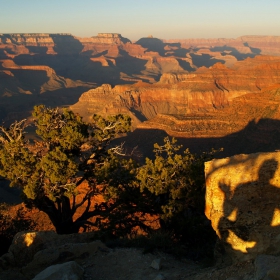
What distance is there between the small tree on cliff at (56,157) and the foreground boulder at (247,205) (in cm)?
882

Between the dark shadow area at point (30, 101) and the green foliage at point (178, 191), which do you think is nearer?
the green foliage at point (178, 191)

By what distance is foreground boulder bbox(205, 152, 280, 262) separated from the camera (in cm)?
874

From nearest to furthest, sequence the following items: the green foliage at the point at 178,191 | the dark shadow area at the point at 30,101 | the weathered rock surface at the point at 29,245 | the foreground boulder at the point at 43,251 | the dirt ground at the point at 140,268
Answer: the dirt ground at the point at 140,268
the foreground boulder at the point at 43,251
the weathered rock surface at the point at 29,245
the green foliage at the point at 178,191
the dark shadow area at the point at 30,101

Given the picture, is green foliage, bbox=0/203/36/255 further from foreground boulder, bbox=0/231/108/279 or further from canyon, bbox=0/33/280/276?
canyon, bbox=0/33/280/276

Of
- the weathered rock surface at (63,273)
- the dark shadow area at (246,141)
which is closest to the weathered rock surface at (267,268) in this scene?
the weathered rock surface at (63,273)

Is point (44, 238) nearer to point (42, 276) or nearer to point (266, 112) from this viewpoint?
point (42, 276)

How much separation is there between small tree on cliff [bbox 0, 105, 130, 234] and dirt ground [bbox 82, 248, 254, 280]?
5917mm

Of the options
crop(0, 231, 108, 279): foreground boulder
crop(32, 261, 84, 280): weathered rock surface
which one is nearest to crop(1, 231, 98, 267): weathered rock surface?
crop(0, 231, 108, 279): foreground boulder

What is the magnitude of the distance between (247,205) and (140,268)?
3657mm

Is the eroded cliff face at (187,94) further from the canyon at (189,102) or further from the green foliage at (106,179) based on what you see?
the green foliage at (106,179)

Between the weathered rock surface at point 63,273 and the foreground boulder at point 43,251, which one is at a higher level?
the weathered rock surface at point 63,273

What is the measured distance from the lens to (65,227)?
17.8 meters

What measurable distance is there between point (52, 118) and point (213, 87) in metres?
101

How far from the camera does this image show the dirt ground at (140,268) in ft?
28.0
